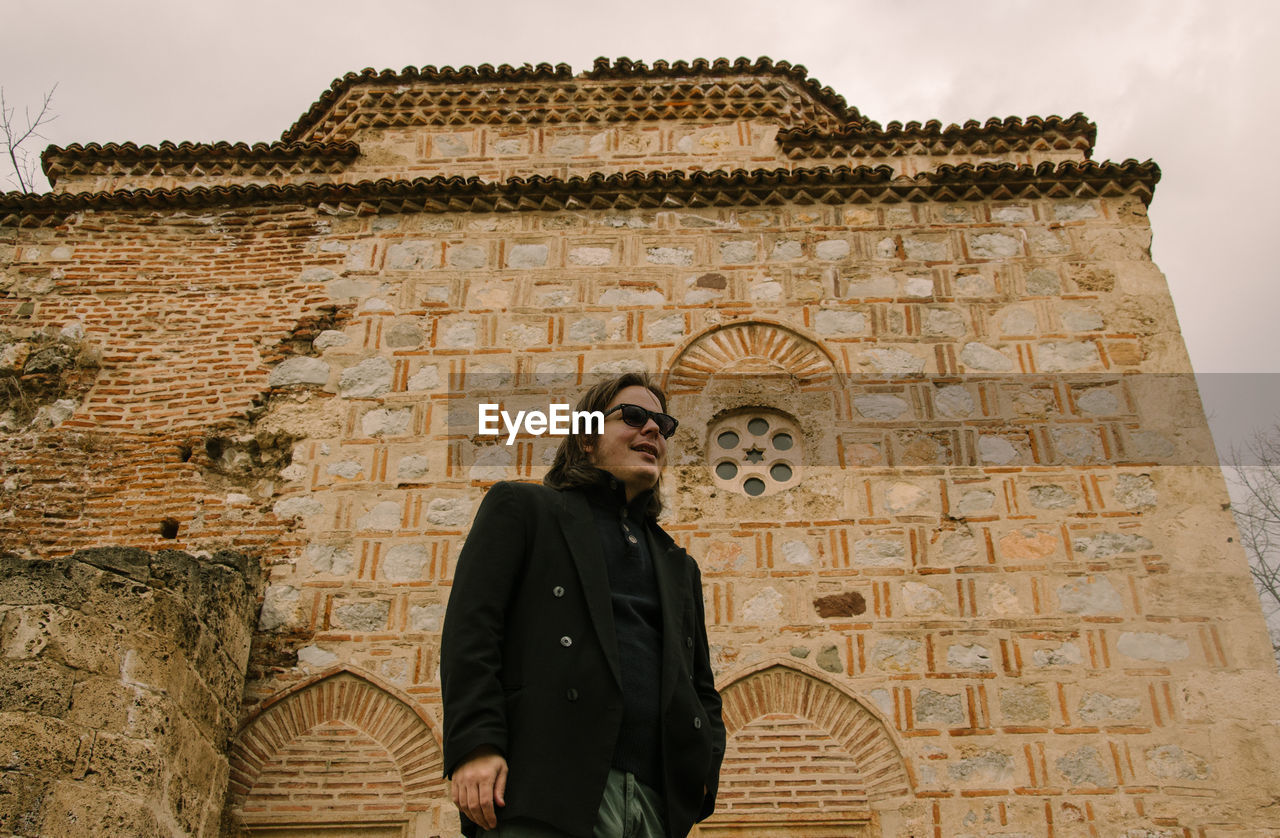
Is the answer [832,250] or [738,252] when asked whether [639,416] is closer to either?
[738,252]

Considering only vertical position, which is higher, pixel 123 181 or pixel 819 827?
pixel 123 181

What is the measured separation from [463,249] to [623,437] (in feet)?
15.9

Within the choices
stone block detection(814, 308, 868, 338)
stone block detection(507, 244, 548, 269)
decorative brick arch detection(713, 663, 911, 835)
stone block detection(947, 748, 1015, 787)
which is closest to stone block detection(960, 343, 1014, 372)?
stone block detection(814, 308, 868, 338)

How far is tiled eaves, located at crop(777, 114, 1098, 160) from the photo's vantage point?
28.0 ft

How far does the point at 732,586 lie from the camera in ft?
21.5

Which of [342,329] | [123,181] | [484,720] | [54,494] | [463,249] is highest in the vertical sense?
[123,181]

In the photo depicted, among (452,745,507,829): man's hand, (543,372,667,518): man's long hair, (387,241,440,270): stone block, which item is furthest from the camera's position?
(387,241,440,270): stone block

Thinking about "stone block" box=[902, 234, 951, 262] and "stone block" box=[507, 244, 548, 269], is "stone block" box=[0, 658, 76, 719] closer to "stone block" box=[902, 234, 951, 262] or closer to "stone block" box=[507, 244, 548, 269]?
"stone block" box=[507, 244, 548, 269]

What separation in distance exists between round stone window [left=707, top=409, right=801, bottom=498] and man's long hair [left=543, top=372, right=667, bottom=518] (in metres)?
3.42

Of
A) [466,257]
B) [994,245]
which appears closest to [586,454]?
[466,257]

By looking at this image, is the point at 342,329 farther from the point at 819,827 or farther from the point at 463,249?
the point at 819,827

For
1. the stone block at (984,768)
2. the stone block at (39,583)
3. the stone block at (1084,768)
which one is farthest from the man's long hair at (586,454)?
the stone block at (1084,768)

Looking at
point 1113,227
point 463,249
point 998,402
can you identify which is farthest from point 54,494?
point 1113,227

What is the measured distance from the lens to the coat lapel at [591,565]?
2891 millimetres
